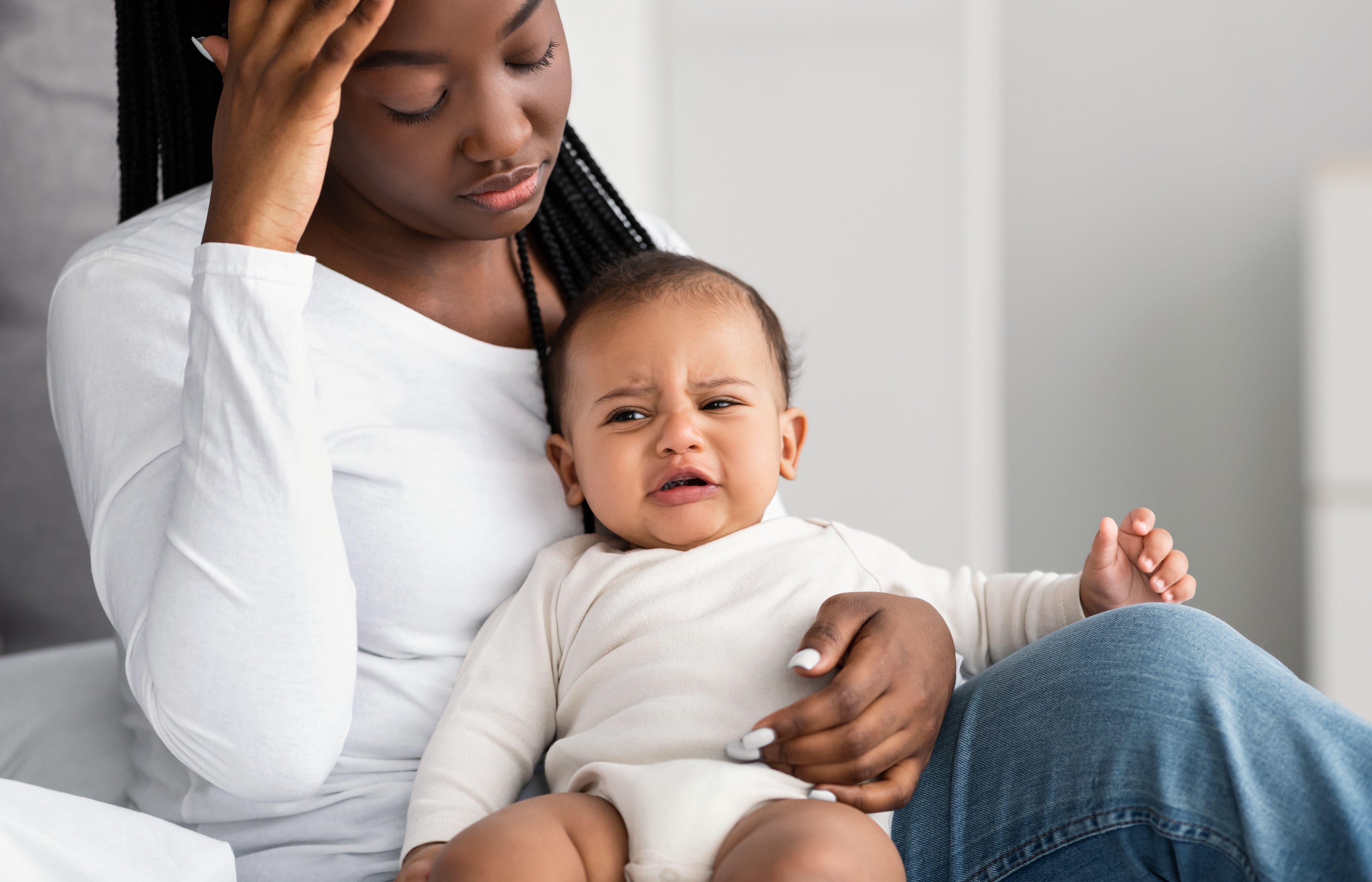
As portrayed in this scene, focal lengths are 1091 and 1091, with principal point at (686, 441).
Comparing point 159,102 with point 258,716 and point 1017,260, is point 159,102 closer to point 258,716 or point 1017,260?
point 258,716

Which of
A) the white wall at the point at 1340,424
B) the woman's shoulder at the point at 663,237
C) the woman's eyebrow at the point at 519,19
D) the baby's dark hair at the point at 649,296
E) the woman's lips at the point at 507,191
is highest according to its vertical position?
the woman's eyebrow at the point at 519,19

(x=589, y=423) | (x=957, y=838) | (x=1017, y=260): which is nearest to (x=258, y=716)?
(x=589, y=423)

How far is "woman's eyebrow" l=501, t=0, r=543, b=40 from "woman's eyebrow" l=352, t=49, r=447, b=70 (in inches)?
2.1

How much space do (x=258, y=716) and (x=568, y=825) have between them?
227 millimetres

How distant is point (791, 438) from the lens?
1.05 m

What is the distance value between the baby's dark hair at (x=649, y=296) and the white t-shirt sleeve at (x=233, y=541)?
29cm

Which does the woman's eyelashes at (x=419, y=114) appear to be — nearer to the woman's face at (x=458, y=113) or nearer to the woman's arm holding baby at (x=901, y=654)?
the woman's face at (x=458, y=113)

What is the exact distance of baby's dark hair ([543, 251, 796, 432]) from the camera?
39.4 inches

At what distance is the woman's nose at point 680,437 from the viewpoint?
91 cm

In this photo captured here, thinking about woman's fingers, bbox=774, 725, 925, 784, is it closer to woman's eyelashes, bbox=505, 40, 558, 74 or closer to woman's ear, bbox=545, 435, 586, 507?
woman's ear, bbox=545, 435, 586, 507

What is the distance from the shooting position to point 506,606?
0.94m

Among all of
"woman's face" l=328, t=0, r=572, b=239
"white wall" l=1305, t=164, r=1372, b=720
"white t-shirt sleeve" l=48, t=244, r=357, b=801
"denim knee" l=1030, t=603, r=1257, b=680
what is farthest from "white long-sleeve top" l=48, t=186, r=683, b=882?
"white wall" l=1305, t=164, r=1372, b=720

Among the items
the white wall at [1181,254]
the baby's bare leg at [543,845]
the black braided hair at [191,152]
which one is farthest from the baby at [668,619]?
the white wall at [1181,254]

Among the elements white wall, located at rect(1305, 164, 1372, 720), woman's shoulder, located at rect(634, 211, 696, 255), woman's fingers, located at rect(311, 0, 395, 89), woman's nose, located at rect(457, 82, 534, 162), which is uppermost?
woman's fingers, located at rect(311, 0, 395, 89)
